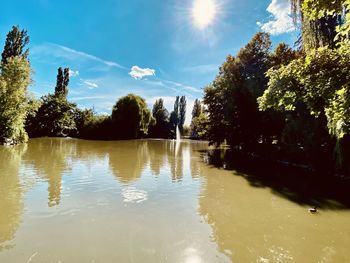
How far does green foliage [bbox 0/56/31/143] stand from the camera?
850 inches

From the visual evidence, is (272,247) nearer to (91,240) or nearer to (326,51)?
(91,240)

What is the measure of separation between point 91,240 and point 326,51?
6068 mm

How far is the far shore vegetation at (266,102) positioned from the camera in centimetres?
504

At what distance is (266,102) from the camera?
6.53 metres

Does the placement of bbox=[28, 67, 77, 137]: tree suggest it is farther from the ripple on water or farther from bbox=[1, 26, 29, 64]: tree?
the ripple on water

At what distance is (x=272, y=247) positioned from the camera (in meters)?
4.79

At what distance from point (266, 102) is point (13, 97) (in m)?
22.9

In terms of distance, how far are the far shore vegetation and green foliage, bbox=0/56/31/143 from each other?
0.07 meters

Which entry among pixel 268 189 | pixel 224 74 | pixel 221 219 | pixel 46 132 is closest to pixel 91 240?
pixel 221 219

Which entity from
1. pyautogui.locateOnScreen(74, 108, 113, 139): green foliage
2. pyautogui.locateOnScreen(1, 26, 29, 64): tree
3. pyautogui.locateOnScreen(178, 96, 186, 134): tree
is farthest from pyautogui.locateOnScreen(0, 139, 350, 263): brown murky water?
pyautogui.locateOnScreen(178, 96, 186, 134): tree

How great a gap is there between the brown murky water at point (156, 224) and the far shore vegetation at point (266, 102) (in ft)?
8.22

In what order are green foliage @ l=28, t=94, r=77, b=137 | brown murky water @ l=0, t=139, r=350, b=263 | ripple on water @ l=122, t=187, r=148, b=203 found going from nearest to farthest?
brown murky water @ l=0, t=139, r=350, b=263
ripple on water @ l=122, t=187, r=148, b=203
green foliage @ l=28, t=94, r=77, b=137

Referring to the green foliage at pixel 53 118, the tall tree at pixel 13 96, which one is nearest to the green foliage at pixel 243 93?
the tall tree at pixel 13 96

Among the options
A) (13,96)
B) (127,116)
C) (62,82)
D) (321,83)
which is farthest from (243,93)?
(62,82)
